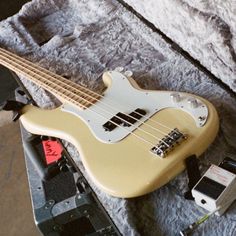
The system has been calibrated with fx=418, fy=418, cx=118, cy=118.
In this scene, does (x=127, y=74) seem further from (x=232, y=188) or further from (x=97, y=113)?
(x=232, y=188)

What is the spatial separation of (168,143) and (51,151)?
44 cm

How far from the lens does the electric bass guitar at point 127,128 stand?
0.74 metres

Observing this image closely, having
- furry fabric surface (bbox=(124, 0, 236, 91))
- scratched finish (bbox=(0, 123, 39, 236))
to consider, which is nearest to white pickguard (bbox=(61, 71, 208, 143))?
furry fabric surface (bbox=(124, 0, 236, 91))

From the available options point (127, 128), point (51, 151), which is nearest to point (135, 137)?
point (127, 128)

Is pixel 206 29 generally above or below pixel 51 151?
above

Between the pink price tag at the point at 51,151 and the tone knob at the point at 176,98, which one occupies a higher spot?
the tone knob at the point at 176,98

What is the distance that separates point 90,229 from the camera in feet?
3.25

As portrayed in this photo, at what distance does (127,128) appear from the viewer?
0.82m

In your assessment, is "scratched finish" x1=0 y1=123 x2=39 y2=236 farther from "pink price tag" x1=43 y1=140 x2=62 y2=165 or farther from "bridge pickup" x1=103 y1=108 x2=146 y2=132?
"bridge pickup" x1=103 y1=108 x2=146 y2=132

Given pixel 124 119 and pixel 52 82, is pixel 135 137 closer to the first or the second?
pixel 124 119

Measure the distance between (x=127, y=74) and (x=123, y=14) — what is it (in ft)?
0.83

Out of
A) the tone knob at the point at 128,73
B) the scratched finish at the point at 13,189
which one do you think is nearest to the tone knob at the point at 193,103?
the tone knob at the point at 128,73

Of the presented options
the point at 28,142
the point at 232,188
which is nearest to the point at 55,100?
the point at 28,142

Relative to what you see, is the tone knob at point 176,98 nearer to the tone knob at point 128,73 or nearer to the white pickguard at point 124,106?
the white pickguard at point 124,106
